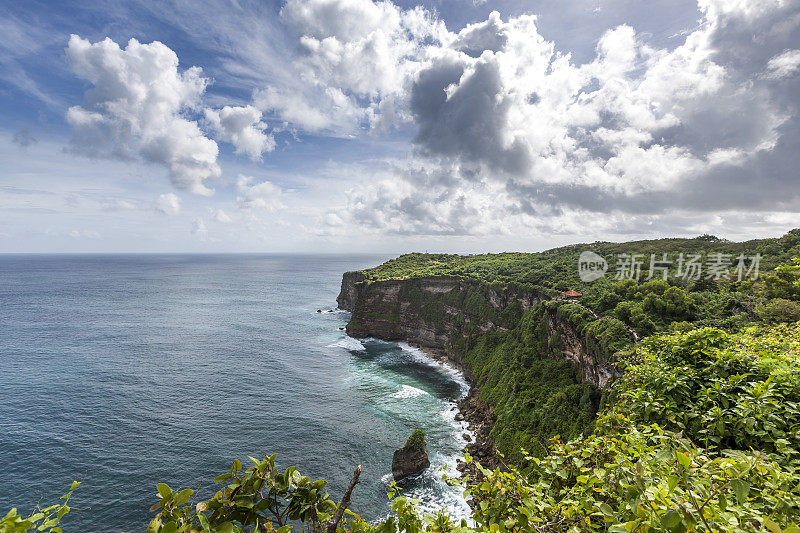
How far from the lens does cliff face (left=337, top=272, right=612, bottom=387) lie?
225 ft

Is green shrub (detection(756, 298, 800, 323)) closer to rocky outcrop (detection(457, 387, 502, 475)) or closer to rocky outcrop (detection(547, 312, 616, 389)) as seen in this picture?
rocky outcrop (detection(547, 312, 616, 389))

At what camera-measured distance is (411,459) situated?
3869 centimetres

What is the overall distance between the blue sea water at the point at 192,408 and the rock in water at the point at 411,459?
1223 mm

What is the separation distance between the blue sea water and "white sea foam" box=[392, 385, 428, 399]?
18cm

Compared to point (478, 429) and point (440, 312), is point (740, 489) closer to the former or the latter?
point (478, 429)

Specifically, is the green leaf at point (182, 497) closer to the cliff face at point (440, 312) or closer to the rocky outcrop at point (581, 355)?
the rocky outcrop at point (581, 355)

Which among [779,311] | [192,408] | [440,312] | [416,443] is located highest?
→ [779,311]

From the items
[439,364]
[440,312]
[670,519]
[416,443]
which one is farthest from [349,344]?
[670,519]

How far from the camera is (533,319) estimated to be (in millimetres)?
58062

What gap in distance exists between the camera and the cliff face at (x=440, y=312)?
68438mm

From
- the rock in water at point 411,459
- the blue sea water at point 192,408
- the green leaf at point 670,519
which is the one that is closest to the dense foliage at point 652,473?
the green leaf at point 670,519

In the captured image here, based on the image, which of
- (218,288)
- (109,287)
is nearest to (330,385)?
(218,288)

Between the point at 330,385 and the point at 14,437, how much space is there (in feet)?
130

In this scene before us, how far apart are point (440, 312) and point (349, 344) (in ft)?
79.9
